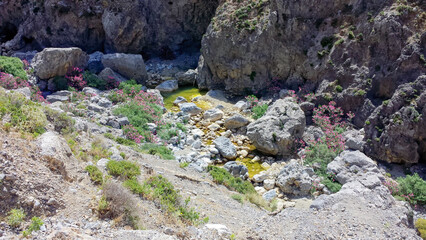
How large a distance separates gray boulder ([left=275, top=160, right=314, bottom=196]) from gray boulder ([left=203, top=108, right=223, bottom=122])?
8.25 meters

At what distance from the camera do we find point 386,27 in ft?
58.7

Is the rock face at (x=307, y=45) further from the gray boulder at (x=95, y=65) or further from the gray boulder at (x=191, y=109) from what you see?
the gray boulder at (x=95, y=65)

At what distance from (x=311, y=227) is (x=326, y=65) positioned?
13.9m

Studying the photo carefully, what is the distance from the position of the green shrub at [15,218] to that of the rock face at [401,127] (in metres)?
15.9

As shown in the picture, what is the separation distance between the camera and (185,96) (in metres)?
27.7

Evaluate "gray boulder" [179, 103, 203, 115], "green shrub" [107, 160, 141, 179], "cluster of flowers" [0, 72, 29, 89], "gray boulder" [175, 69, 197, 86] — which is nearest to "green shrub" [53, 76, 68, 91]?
"cluster of flowers" [0, 72, 29, 89]

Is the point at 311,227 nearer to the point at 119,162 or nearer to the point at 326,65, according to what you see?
the point at 119,162

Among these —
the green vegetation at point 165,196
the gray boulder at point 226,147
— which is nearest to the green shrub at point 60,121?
the green vegetation at point 165,196

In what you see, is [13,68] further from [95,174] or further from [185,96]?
[95,174]

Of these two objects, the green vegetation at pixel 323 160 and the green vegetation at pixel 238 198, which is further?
the green vegetation at pixel 323 160

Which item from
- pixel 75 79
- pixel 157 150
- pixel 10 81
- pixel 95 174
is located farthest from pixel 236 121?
pixel 10 81

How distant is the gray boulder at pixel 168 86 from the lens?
93.2ft

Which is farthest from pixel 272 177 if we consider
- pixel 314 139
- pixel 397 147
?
pixel 397 147

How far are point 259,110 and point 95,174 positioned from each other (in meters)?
14.5
